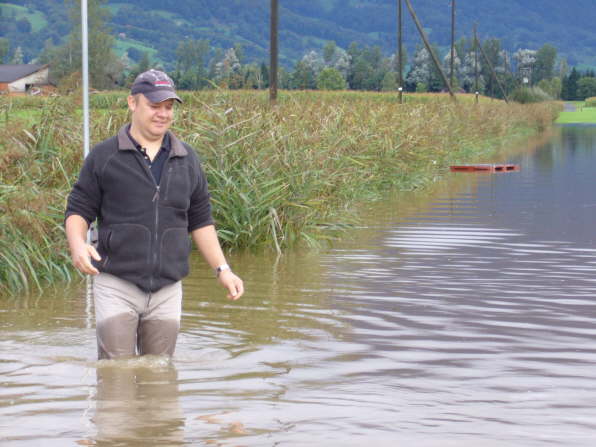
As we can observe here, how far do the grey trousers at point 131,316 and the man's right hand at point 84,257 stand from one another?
28 centimetres

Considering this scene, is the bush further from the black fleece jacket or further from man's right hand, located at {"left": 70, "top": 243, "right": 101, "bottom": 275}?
man's right hand, located at {"left": 70, "top": 243, "right": 101, "bottom": 275}

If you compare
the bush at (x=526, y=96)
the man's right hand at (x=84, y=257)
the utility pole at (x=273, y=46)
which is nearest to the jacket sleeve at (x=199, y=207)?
the man's right hand at (x=84, y=257)

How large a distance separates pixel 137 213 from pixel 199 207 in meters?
0.42

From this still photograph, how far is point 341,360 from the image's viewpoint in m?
6.96

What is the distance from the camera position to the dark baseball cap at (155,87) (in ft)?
18.9

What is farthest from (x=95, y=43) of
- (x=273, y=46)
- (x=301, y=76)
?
(x=273, y=46)

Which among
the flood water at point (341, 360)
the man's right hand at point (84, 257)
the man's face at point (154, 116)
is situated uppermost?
the man's face at point (154, 116)

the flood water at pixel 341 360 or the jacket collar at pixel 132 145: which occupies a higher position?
the jacket collar at pixel 132 145

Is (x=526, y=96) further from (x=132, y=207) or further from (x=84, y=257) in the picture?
(x=84, y=257)

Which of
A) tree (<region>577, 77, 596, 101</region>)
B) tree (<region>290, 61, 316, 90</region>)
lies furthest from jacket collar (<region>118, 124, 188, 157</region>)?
tree (<region>577, 77, 596, 101</region>)

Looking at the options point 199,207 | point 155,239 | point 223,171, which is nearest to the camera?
point 155,239

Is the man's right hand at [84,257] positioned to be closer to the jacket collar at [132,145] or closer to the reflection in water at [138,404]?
the jacket collar at [132,145]

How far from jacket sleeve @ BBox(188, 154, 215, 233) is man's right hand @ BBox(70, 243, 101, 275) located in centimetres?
68

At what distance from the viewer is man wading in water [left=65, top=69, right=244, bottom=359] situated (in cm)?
580
